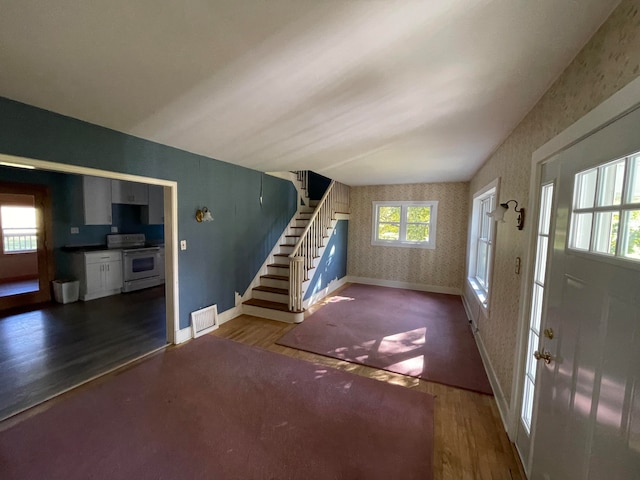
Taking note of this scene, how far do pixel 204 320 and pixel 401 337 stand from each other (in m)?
2.76

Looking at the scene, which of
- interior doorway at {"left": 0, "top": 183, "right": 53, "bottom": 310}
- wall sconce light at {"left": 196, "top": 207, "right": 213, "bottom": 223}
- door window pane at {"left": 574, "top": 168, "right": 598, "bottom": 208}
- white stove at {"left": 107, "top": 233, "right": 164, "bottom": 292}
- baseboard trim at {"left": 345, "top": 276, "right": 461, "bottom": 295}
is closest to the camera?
door window pane at {"left": 574, "top": 168, "right": 598, "bottom": 208}

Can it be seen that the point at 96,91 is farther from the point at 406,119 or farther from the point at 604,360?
the point at 604,360

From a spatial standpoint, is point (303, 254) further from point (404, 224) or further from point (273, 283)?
point (404, 224)

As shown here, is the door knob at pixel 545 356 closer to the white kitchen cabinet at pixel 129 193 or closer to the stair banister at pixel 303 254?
the stair banister at pixel 303 254

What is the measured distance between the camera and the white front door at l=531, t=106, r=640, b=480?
842mm

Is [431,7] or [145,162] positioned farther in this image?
[145,162]

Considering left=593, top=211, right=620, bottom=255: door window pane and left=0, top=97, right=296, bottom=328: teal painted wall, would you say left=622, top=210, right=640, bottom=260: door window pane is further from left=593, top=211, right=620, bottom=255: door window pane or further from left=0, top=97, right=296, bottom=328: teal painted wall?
left=0, top=97, right=296, bottom=328: teal painted wall

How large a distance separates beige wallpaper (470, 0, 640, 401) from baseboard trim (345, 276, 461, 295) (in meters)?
2.52

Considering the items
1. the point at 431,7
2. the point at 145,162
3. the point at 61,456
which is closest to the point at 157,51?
the point at 431,7

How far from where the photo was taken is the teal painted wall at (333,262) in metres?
5.04

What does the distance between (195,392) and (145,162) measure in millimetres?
2412

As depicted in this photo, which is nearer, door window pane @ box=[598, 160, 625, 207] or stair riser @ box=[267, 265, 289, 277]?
door window pane @ box=[598, 160, 625, 207]

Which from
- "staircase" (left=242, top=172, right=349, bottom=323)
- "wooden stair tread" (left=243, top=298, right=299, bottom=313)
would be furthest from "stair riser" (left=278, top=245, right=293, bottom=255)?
"wooden stair tread" (left=243, top=298, right=299, bottom=313)

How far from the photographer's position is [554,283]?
1.37 m
